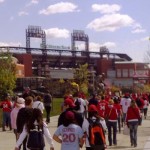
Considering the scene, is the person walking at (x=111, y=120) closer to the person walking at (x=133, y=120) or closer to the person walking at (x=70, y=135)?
the person walking at (x=133, y=120)

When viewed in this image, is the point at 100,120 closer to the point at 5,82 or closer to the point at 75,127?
the point at 75,127

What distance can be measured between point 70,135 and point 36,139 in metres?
0.60

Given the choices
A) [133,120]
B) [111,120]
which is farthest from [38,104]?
[133,120]

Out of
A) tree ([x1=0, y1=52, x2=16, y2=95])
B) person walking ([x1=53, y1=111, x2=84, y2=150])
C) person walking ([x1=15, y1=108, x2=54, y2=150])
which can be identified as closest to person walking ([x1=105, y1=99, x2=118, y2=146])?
person walking ([x1=53, y1=111, x2=84, y2=150])

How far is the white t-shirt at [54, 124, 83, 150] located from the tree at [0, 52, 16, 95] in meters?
57.3

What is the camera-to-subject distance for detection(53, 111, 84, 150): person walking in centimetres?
892

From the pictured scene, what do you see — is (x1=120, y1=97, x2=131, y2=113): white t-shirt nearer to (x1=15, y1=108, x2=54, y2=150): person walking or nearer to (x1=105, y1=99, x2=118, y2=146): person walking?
(x1=105, y1=99, x2=118, y2=146): person walking

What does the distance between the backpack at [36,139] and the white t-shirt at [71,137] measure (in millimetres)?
381

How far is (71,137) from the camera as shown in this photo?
895 cm

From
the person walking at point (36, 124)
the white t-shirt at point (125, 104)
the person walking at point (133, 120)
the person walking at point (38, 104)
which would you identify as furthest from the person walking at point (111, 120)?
the person walking at point (36, 124)

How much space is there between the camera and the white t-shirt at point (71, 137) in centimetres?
892

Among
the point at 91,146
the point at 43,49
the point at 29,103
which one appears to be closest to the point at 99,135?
the point at 91,146

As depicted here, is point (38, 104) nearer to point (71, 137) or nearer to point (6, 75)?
point (71, 137)

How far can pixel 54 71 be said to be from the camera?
13725 cm
